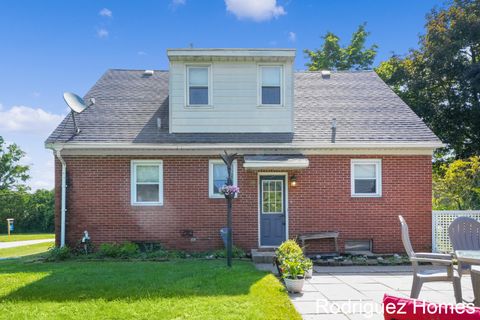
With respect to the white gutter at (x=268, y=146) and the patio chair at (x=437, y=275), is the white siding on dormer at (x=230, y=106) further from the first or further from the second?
the patio chair at (x=437, y=275)

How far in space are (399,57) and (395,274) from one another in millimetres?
16288

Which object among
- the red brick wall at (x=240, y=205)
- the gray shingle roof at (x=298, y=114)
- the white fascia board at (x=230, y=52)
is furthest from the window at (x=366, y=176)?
the white fascia board at (x=230, y=52)

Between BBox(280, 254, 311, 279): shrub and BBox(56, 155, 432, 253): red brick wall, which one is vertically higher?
BBox(56, 155, 432, 253): red brick wall

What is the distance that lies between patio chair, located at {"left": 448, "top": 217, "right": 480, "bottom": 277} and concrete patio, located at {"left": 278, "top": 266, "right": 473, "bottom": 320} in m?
0.87

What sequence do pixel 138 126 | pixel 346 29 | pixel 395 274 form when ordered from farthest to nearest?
pixel 346 29
pixel 138 126
pixel 395 274

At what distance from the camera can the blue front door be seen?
11156mm

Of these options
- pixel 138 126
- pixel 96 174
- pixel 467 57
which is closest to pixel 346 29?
pixel 467 57

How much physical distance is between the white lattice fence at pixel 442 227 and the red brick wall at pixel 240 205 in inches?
8.2

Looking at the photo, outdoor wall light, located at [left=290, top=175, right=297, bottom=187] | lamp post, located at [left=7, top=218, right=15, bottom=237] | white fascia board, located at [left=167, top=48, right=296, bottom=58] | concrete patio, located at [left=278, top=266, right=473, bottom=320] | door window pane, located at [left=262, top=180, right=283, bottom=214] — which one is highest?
white fascia board, located at [left=167, top=48, right=296, bottom=58]

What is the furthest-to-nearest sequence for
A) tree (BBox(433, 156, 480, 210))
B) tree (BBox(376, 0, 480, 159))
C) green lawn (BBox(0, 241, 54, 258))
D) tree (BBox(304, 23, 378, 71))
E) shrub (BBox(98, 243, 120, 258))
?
tree (BBox(304, 23, 378, 71)) → tree (BBox(376, 0, 480, 159)) → green lawn (BBox(0, 241, 54, 258)) → tree (BBox(433, 156, 480, 210)) → shrub (BBox(98, 243, 120, 258))

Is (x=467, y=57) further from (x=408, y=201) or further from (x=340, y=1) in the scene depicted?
(x=408, y=201)

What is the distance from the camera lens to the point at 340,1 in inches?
587

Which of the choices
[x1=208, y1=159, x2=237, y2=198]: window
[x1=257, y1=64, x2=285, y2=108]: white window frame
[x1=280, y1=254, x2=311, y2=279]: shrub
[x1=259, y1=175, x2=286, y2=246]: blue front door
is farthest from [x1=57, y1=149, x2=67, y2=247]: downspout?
[x1=280, y1=254, x2=311, y2=279]: shrub

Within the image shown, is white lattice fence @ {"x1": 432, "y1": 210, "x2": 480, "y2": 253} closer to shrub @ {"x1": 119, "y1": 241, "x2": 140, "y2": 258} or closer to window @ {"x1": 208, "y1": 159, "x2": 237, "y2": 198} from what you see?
window @ {"x1": 208, "y1": 159, "x2": 237, "y2": 198}
